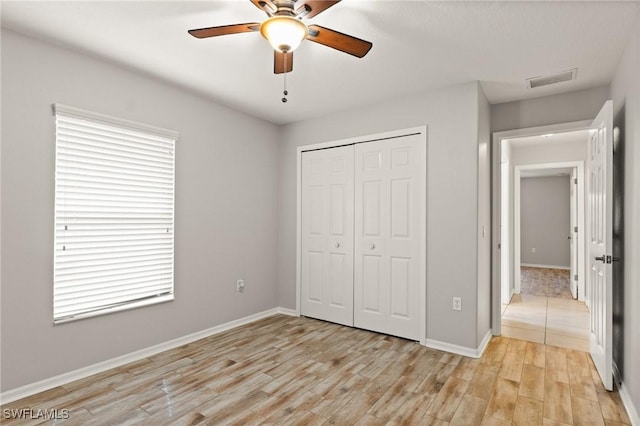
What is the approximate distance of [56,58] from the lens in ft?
8.43

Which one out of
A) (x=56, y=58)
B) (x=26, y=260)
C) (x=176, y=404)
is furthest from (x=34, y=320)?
(x=56, y=58)

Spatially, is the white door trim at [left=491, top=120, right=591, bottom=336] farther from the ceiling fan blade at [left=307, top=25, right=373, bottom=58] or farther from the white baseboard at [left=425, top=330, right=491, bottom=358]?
the ceiling fan blade at [left=307, top=25, right=373, bottom=58]

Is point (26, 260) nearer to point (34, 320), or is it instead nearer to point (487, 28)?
point (34, 320)

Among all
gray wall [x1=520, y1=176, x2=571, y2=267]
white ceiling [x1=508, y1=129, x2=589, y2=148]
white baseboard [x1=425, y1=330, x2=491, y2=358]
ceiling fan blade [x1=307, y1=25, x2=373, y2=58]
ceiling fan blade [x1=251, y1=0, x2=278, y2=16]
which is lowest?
white baseboard [x1=425, y1=330, x2=491, y2=358]

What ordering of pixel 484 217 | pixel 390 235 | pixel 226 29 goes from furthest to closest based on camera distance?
pixel 390 235, pixel 484 217, pixel 226 29

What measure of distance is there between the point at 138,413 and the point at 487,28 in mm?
3428

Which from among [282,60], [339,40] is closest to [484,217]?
[339,40]

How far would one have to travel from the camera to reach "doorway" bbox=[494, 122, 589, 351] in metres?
3.97

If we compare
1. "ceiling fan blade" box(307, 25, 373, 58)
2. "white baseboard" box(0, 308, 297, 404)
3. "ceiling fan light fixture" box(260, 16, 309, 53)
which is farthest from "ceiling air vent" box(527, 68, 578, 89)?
"white baseboard" box(0, 308, 297, 404)

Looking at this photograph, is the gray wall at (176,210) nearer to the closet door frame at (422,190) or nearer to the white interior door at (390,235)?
the closet door frame at (422,190)

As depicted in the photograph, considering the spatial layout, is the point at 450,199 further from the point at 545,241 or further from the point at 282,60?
the point at 545,241

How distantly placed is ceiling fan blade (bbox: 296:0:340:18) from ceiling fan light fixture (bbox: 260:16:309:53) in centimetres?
5

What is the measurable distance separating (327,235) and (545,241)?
7.51m

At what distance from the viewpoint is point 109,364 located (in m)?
2.83
